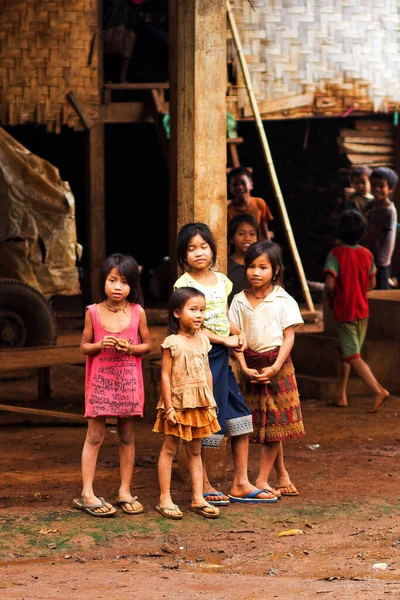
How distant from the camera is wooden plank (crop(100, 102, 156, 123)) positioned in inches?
479

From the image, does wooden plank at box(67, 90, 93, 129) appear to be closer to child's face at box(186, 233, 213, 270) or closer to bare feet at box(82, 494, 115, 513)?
child's face at box(186, 233, 213, 270)

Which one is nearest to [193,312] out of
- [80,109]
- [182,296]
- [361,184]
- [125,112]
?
[182,296]

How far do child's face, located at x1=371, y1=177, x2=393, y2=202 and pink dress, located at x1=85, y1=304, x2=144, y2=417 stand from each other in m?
5.02

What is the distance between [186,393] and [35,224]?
17.5 ft

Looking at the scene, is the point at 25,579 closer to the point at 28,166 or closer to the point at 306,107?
the point at 28,166

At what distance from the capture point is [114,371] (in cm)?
555

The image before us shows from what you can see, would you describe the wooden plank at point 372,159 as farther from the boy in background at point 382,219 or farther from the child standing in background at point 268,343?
the child standing in background at point 268,343

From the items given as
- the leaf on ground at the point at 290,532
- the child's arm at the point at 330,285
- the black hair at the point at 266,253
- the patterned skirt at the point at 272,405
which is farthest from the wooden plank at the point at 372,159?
the leaf on ground at the point at 290,532

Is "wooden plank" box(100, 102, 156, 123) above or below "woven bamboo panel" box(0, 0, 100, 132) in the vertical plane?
below

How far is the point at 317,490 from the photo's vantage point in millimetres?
6145

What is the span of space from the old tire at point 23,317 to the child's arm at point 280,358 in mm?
4420

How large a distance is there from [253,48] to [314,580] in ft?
28.5

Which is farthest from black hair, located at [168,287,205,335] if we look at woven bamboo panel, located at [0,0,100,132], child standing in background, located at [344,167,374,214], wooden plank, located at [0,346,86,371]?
woven bamboo panel, located at [0,0,100,132]

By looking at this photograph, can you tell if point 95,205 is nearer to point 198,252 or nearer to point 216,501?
point 198,252
